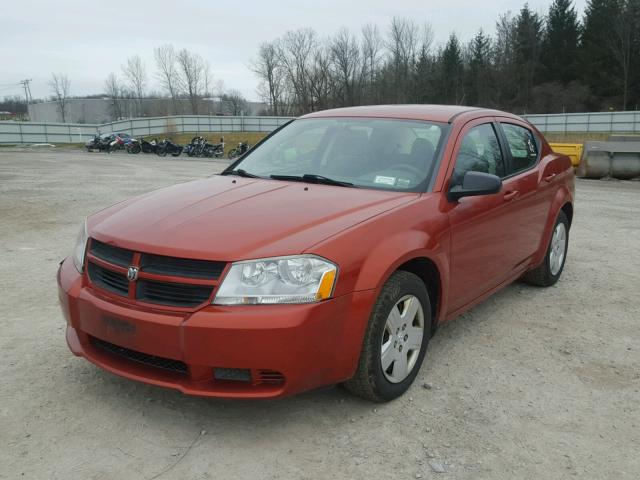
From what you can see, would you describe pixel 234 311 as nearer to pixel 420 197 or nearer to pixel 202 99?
pixel 420 197

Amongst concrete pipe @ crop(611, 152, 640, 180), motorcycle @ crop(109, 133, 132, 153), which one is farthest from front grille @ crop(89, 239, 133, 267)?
motorcycle @ crop(109, 133, 132, 153)

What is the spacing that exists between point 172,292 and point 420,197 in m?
1.56

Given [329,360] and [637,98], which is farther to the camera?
[637,98]

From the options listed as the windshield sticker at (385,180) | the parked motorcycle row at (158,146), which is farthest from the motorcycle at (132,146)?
the windshield sticker at (385,180)

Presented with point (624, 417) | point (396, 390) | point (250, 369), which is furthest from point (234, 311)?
point (624, 417)

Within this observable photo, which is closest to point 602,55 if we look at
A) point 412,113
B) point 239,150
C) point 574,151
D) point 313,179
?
point 239,150

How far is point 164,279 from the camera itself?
2.67 meters

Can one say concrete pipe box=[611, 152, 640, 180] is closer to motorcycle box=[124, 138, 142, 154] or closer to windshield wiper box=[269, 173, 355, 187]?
windshield wiper box=[269, 173, 355, 187]

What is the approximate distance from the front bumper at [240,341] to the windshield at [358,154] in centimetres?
109

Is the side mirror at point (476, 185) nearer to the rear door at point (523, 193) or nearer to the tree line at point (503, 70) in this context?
the rear door at point (523, 193)

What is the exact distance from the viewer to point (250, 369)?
2.62m

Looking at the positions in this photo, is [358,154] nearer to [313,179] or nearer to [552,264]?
[313,179]

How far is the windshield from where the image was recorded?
3.65m

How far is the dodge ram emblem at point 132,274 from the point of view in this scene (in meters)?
2.74
